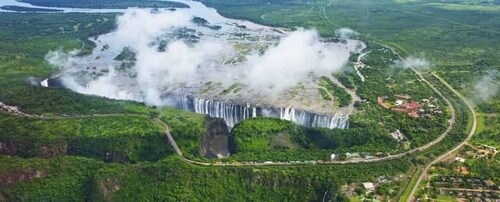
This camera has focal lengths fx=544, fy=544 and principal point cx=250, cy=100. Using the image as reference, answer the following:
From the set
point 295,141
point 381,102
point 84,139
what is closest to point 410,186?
point 295,141

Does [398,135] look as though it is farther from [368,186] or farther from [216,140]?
[216,140]

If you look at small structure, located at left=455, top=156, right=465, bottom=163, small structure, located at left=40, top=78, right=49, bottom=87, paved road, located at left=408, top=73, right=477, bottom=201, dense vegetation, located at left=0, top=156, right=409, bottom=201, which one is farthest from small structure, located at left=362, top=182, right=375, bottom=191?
small structure, located at left=40, top=78, right=49, bottom=87

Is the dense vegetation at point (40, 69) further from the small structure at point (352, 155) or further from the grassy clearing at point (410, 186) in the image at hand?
the grassy clearing at point (410, 186)

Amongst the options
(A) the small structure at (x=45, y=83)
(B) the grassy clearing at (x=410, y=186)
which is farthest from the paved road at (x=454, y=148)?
(A) the small structure at (x=45, y=83)

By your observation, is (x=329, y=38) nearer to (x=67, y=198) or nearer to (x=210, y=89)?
(x=210, y=89)

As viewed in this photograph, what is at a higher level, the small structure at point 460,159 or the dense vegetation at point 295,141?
the small structure at point 460,159
